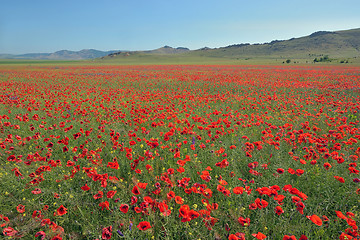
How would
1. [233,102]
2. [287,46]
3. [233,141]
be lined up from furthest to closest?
[287,46]
[233,102]
[233,141]

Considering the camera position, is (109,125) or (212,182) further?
(109,125)

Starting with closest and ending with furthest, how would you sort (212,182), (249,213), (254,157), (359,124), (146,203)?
1. (146,203)
2. (249,213)
3. (212,182)
4. (254,157)
5. (359,124)

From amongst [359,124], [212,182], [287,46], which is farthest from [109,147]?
[287,46]

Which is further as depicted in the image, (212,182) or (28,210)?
(212,182)

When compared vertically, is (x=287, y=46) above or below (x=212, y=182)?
above

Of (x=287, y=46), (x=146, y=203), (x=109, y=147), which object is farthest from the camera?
(x=287, y=46)

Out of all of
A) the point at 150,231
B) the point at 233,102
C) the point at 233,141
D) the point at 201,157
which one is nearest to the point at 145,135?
the point at 201,157

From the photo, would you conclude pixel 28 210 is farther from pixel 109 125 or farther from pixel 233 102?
pixel 233 102

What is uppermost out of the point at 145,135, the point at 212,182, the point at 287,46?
the point at 287,46

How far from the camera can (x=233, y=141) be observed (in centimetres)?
452

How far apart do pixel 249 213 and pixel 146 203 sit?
136 centimetres

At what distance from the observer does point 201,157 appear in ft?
12.2

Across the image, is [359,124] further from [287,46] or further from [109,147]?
[287,46]

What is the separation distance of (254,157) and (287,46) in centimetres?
17998
